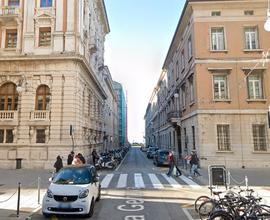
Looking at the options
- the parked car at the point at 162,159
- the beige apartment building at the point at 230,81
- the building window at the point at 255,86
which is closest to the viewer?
the beige apartment building at the point at 230,81

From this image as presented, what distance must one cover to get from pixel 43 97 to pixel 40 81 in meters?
1.52

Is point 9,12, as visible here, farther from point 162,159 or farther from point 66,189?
point 66,189

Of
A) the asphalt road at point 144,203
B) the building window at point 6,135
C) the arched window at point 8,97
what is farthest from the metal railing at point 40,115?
the asphalt road at point 144,203

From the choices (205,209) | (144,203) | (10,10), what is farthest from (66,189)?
(10,10)

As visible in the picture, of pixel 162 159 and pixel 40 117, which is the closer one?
pixel 40 117

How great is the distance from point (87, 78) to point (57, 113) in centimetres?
772

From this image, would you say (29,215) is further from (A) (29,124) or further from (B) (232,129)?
(B) (232,129)

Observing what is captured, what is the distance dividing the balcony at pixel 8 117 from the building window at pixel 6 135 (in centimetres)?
79

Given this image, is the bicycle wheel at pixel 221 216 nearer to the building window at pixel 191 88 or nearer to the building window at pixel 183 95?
the building window at pixel 191 88

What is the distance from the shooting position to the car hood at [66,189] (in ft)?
27.0

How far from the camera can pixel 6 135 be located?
2409 cm

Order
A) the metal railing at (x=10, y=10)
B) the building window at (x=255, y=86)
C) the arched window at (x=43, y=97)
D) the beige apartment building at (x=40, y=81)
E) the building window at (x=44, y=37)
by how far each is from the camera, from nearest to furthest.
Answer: the building window at (x=255, y=86) < the beige apartment building at (x=40, y=81) < the arched window at (x=43, y=97) < the building window at (x=44, y=37) < the metal railing at (x=10, y=10)

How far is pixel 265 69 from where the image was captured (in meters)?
22.8

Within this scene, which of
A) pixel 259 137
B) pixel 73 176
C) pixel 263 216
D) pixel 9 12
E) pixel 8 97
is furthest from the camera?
pixel 9 12
